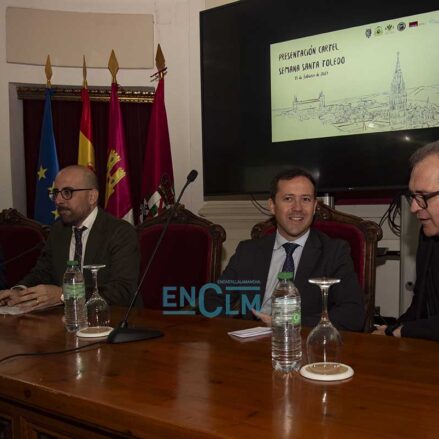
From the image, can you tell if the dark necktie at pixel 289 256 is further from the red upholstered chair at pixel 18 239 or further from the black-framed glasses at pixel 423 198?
the red upholstered chair at pixel 18 239

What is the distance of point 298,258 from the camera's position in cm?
241

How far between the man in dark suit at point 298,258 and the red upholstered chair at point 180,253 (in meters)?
0.27

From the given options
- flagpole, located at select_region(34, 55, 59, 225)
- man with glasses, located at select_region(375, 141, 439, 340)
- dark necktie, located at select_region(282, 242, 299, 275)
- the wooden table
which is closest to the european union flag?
flagpole, located at select_region(34, 55, 59, 225)

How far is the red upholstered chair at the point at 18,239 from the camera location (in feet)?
11.0

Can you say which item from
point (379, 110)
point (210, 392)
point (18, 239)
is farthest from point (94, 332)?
point (379, 110)

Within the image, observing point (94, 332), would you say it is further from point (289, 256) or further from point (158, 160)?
point (158, 160)

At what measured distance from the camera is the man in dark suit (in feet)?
7.16

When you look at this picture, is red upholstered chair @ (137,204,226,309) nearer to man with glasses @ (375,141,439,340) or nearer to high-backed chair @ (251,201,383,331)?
high-backed chair @ (251,201,383,331)

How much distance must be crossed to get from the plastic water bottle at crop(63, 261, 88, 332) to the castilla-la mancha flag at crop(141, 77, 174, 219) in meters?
2.21

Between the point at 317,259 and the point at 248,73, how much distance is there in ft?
6.27

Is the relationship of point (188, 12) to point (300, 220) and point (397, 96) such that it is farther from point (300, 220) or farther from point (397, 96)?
point (300, 220)

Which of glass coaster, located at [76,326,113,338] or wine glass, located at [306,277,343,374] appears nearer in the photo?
wine glass, located at [306,277,343,374]

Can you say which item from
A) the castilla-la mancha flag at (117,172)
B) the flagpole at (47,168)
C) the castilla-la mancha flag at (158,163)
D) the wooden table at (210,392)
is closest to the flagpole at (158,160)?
the castilla-la mancha flag at (158,163)

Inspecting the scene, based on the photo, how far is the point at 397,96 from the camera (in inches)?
126
